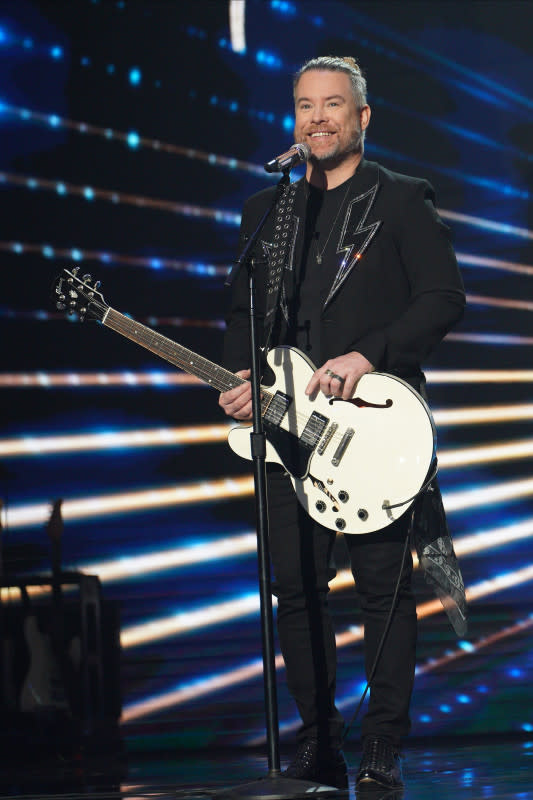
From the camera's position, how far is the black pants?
7.43ft

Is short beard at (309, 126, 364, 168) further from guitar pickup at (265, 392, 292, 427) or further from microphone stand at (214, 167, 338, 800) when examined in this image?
guitar pickup at (265, 392, 292, 427)

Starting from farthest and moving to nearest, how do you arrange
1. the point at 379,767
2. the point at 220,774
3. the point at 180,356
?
the point at 220,774
the point at 180,356
the point at 379,767

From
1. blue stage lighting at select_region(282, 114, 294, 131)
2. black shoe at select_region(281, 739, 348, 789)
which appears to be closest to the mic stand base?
black shoe at select_region(281, 739, 348, 789)

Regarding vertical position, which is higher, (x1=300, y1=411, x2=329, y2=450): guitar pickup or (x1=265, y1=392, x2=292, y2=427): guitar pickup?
(x1=265, y1=392, x2=292, y2=427): guitar pickup

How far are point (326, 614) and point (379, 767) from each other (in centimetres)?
38

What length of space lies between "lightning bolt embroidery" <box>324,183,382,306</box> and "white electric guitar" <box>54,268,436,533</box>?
0.21 meters

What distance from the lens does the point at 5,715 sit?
3418 mm

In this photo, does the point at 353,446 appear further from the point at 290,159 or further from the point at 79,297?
the point at 79,297

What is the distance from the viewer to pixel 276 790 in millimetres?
1979

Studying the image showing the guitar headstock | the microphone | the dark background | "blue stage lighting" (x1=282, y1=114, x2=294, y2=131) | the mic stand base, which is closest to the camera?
the mic stand base

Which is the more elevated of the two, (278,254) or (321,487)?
(278,254)

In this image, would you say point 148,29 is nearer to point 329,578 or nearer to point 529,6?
point 529,6

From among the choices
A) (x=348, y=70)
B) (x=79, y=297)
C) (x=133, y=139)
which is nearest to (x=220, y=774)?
(x=79, y=297)

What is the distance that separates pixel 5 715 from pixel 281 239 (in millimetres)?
1939
